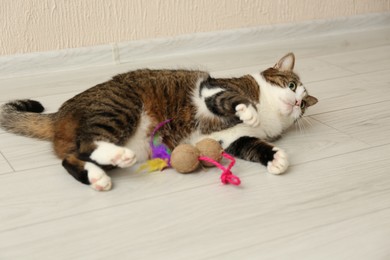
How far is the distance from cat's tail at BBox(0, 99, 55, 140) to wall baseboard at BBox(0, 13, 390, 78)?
→ 72 cm

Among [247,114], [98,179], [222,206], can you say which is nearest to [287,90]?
[247,114]

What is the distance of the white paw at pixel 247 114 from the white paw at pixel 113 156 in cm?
34

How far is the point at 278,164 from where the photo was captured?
1510 millimetres

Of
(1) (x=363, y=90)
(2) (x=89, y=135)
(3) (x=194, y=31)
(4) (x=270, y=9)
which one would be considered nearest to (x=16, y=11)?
(3) (x=194, y=31)

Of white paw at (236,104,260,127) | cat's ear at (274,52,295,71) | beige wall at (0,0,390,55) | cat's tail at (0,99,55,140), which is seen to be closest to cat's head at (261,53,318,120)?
cat's ear at (274,52,295,71)

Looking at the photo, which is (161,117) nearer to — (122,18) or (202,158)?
(202,158)

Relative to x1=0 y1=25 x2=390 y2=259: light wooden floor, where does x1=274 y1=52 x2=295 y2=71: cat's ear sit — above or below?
above

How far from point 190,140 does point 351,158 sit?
498 mm

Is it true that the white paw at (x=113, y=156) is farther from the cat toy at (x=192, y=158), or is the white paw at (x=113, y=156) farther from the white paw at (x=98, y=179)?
the cat toy at (x=192, y=158)

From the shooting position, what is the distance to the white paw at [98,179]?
1.41 m

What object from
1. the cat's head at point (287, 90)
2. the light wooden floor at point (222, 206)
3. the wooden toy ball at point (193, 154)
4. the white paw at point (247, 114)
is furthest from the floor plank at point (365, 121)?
the wooden toy ball at point (193, 154)

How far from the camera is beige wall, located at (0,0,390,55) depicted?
2414 mm

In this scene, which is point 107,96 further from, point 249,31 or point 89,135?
point 249,31

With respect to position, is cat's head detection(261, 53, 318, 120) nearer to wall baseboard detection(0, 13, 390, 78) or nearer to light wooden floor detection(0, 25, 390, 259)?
light wooden floor detection(0, 25, 390, 259)
